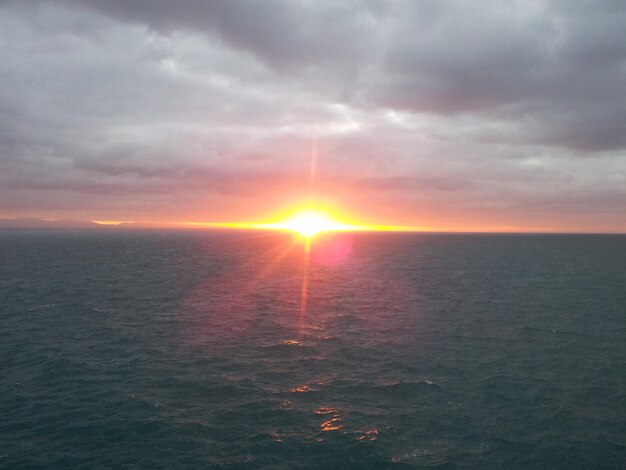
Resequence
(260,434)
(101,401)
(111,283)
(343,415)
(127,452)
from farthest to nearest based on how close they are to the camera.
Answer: (111,283), (101,401), (343,415), (260,434), (127,452)

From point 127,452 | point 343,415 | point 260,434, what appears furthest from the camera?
point 343,415

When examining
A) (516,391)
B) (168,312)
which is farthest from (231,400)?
(168,312)

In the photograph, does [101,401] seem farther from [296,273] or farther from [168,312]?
[296,273]

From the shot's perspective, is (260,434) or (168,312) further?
(168,312)

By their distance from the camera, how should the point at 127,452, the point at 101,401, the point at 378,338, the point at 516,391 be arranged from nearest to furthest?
the point at 127,452 < the point at 101,401 < the point at 516,391 < the point at 378,338

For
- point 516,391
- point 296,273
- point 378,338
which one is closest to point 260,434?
point 516,391

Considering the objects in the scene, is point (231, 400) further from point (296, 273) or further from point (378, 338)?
point (296, 273)
